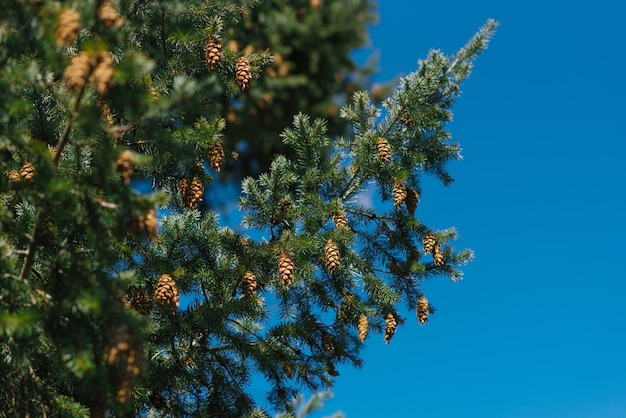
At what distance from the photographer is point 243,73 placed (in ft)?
13.4

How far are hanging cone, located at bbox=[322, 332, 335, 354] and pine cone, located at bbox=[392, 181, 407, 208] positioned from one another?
76 centimetres

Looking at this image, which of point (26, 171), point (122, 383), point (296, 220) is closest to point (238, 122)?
point (296, 220)

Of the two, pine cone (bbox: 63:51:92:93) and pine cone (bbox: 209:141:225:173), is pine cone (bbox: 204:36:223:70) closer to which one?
pine cone (bbox: 209:141:225:173)

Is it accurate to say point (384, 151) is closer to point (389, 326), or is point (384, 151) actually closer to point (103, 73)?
point (389, 326)

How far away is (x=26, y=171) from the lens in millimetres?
3102

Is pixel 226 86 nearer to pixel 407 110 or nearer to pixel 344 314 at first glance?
pixel 407 110

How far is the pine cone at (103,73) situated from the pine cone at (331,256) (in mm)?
1680

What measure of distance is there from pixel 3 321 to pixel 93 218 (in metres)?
0.43

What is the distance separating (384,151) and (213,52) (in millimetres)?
1039

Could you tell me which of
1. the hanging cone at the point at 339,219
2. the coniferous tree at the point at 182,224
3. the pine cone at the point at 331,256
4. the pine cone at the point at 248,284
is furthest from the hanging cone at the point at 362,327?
the pine cone at the point at 248,284

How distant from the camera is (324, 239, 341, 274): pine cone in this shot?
3.65m

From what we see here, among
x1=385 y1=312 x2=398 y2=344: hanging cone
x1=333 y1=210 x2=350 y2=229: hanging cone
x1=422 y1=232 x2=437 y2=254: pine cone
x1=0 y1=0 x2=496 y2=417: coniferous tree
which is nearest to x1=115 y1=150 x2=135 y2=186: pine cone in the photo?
x1=0 y1=0 x2=496 y2=417: coniferous tree

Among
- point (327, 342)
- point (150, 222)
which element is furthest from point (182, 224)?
point (150, 222)

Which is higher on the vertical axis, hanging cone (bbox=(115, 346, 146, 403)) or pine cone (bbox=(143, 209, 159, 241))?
pine cone (bbox=(143, 209, 159, 241))
